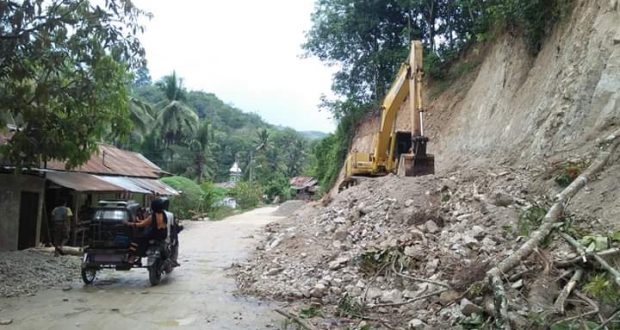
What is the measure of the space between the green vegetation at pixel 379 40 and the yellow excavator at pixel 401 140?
4.79 meters

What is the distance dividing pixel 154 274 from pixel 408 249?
4911 mm

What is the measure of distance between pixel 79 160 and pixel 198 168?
41.5 metres

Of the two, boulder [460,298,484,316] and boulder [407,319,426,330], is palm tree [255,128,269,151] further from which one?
boulder [460,298,484,316]

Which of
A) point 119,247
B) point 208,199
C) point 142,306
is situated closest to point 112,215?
point 119,247

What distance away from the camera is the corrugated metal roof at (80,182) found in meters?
15.7

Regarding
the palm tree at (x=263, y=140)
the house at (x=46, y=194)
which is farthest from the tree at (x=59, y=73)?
the palm tree at (x=263, y=140)

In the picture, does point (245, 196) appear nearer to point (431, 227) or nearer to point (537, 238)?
point (431, 227)

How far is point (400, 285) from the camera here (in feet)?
28.0

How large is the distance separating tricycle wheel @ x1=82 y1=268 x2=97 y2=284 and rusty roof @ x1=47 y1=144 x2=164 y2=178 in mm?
7226

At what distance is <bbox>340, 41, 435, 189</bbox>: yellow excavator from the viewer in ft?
45.9

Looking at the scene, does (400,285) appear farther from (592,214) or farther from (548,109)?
(548,109)

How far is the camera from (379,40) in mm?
28344

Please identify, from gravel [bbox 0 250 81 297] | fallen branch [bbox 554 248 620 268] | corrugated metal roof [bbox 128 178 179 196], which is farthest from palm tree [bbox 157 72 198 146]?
fallen branch [bbox 554 248 620 268]

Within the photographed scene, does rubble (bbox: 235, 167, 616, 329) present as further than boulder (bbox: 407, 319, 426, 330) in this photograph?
Yes
